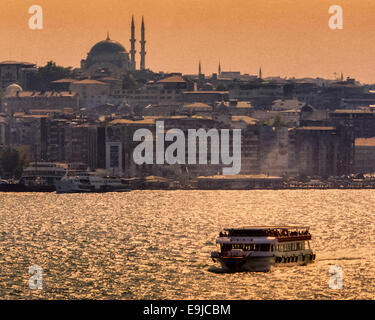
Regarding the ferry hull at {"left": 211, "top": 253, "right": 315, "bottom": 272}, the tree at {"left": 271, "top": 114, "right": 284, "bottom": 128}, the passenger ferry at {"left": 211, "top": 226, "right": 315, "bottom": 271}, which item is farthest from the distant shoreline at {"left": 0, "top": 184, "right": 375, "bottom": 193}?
the ferry hull at {"left": 211, "top": 253, "right": 315, "bottom": 272}

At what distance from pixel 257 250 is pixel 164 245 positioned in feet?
40.9

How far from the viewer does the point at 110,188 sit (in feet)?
427

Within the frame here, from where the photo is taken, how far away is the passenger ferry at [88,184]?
128750 mm

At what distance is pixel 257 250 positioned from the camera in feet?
186

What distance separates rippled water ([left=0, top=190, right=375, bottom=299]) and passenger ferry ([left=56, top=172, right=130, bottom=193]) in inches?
321

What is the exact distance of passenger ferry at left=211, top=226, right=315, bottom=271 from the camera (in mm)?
55875

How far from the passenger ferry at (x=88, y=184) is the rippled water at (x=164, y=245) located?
321 inches

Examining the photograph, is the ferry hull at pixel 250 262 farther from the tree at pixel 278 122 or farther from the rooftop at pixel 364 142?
the tree at pixel 278 122

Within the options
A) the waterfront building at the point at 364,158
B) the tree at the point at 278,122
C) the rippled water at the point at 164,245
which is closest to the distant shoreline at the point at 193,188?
the rippled water at the point at 164,245

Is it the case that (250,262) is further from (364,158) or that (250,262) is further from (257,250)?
(364,158)

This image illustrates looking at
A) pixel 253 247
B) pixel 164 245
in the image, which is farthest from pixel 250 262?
pixel 164 245
